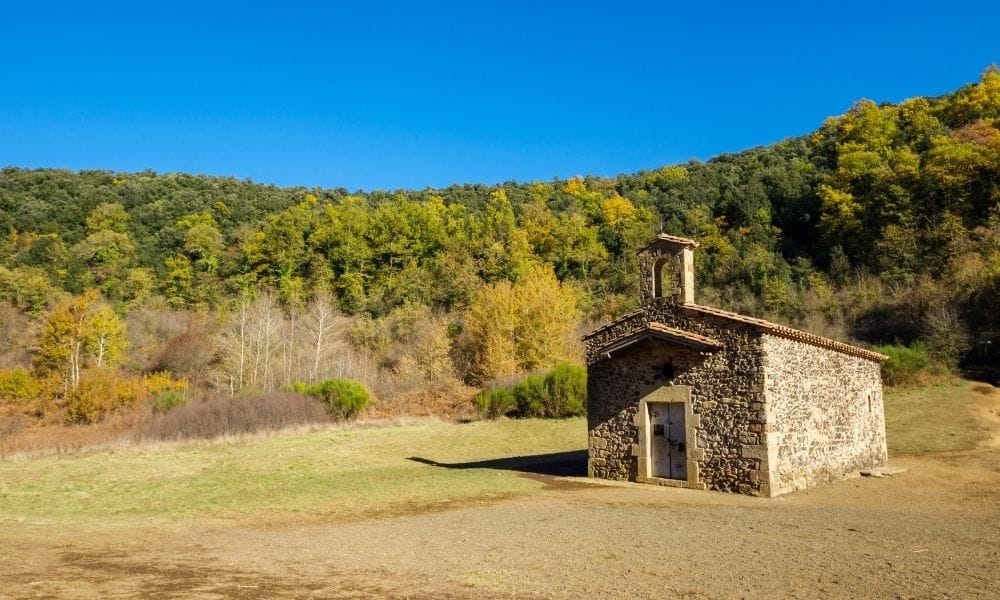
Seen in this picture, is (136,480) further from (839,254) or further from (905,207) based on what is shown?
(905,207)

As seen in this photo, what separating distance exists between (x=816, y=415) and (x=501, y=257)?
4255 cm

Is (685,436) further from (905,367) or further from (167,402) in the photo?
(167,402)

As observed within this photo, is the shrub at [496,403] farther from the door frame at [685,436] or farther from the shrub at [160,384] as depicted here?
the shrub at [160,384]

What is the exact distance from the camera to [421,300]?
5709 centimetres

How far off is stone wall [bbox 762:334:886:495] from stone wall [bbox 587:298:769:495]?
368 mm

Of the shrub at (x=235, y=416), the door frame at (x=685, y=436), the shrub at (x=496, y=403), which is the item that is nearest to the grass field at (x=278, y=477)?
the door frame at (x=685, y=436)

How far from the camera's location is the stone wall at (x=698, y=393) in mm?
14047

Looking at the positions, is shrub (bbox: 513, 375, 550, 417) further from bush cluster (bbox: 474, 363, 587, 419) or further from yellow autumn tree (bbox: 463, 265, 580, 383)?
yellow autumn tree (bbox: 463, 265, 580, 383)

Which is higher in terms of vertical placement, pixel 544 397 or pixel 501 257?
pixel 501 257

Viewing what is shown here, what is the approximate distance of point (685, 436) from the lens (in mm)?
15078

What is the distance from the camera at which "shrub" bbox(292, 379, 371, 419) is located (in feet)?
114

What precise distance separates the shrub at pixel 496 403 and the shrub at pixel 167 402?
15.1m

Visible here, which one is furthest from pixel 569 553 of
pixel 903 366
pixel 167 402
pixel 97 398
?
pixel 97 398

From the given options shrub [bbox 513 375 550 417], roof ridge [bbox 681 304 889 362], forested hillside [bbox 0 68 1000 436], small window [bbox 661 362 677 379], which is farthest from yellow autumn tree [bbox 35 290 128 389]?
roof ridge [bbox 681 304 889 362]
